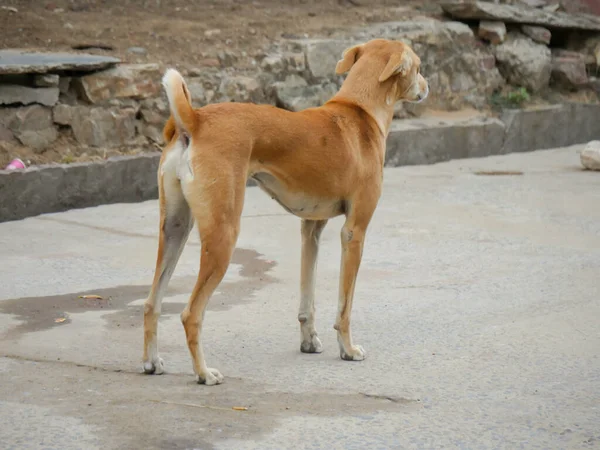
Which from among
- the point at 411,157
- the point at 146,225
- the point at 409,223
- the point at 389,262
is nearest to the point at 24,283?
the point at 146,225

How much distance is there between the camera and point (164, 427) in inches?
166

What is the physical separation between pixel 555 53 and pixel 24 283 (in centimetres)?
1034

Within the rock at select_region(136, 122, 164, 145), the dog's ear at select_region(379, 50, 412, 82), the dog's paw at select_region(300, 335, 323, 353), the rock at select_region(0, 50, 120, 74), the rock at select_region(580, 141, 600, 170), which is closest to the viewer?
the dog's paw at select_region(300, 335, 323, 353)

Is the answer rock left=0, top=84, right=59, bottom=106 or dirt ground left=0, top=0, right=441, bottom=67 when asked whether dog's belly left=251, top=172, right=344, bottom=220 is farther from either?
dirt ground left=0, top=0, right=441, bottom=67

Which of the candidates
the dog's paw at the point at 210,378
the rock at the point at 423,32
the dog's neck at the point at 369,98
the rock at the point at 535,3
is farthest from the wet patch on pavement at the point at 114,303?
the rock at the point at 535,3

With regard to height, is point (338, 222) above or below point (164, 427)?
below

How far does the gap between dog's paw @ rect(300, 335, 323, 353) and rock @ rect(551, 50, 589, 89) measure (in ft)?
33.8

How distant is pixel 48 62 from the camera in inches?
388

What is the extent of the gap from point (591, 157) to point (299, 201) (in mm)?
7468

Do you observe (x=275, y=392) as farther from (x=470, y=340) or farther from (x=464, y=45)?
(x=464, y=45)

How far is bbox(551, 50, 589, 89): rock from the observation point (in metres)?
14.8

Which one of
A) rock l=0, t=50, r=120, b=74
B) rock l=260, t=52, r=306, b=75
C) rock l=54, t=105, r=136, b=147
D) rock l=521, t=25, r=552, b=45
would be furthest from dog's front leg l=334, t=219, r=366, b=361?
rock l=521, t=25, r=552, b=45

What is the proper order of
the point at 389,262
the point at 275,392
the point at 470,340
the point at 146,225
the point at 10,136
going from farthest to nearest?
the point at 10,136 → the point at 146,225 → the point at 389,262 → the point at 470,340 → the point at 275,392

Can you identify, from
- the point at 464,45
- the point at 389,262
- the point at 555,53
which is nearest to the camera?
the point at 389,262
